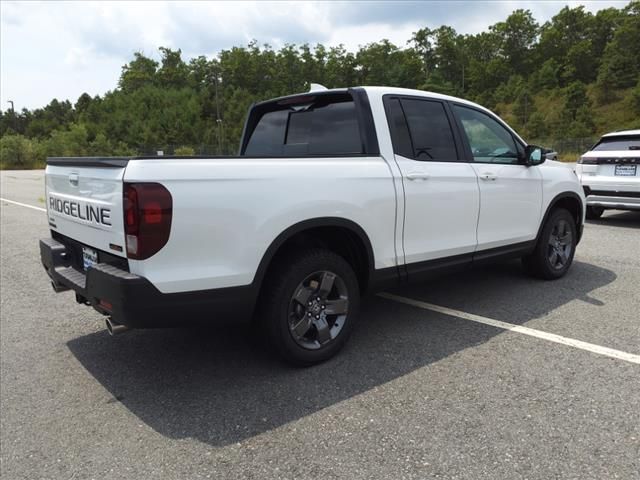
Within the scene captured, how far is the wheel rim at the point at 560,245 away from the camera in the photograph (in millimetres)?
5332

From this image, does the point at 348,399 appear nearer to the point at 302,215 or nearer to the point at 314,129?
the point at 302,215

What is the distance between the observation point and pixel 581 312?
4.35 meters

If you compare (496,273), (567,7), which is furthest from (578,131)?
(496,273)

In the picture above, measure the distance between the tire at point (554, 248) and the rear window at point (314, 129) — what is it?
2.57 metres

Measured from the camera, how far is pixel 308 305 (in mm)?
3350

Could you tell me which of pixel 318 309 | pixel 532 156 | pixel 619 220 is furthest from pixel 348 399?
pixel 619 220

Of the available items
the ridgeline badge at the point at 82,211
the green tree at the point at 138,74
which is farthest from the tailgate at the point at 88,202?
the green tree at the point at 138,74

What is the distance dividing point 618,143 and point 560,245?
4359mm

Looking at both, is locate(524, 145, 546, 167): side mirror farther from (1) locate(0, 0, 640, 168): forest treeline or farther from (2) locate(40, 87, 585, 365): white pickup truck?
(1) locate(0, 0, 640, 168): forest treeline

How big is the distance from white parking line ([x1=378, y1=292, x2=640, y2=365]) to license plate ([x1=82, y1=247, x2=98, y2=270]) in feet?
9.10

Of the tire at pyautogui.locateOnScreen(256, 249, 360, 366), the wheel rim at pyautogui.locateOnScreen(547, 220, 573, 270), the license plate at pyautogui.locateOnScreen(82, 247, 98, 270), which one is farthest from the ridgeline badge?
the wheel rim at pyautogui.locateOnScreen(547, 220, 573, 270)

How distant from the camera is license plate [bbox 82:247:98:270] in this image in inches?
124

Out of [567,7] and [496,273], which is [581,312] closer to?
[496,273]

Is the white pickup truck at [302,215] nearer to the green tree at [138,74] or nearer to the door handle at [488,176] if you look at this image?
the door handle at [488,176]
